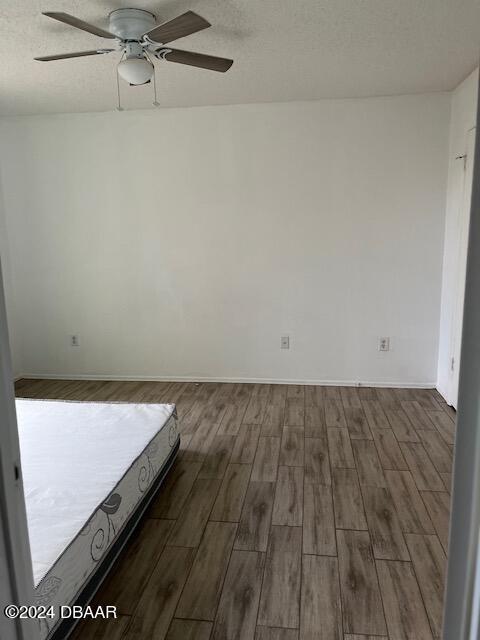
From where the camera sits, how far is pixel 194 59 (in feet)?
8.09

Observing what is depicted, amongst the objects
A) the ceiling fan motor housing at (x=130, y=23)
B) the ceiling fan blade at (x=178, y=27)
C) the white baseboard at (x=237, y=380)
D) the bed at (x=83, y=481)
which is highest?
the ceiling fan motor housing at (x=130, y=23)

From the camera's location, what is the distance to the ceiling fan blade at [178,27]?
1.98 meters

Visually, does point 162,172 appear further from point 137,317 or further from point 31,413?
point 31,413

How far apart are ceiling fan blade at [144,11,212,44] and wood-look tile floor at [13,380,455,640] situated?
7.60 ft

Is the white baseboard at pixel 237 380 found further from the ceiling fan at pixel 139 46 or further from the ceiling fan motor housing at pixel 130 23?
the ceiling fan motor housing at pixel 130 23

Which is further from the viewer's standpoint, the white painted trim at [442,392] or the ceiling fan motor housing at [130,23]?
the white painted trim at [442,392]

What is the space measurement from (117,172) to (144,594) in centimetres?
351

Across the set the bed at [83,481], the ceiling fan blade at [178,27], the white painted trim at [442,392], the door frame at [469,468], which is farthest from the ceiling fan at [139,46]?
the white painted trim at [442,392]

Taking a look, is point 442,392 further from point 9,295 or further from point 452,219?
point 9,295

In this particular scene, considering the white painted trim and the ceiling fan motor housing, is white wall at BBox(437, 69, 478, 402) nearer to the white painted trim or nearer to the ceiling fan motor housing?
the white painted trim

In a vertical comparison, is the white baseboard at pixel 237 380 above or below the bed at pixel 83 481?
below

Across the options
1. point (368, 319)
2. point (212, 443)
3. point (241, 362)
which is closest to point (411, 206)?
point (368, 319)

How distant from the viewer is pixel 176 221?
4.29 metres

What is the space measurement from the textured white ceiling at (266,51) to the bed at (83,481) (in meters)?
2.13
